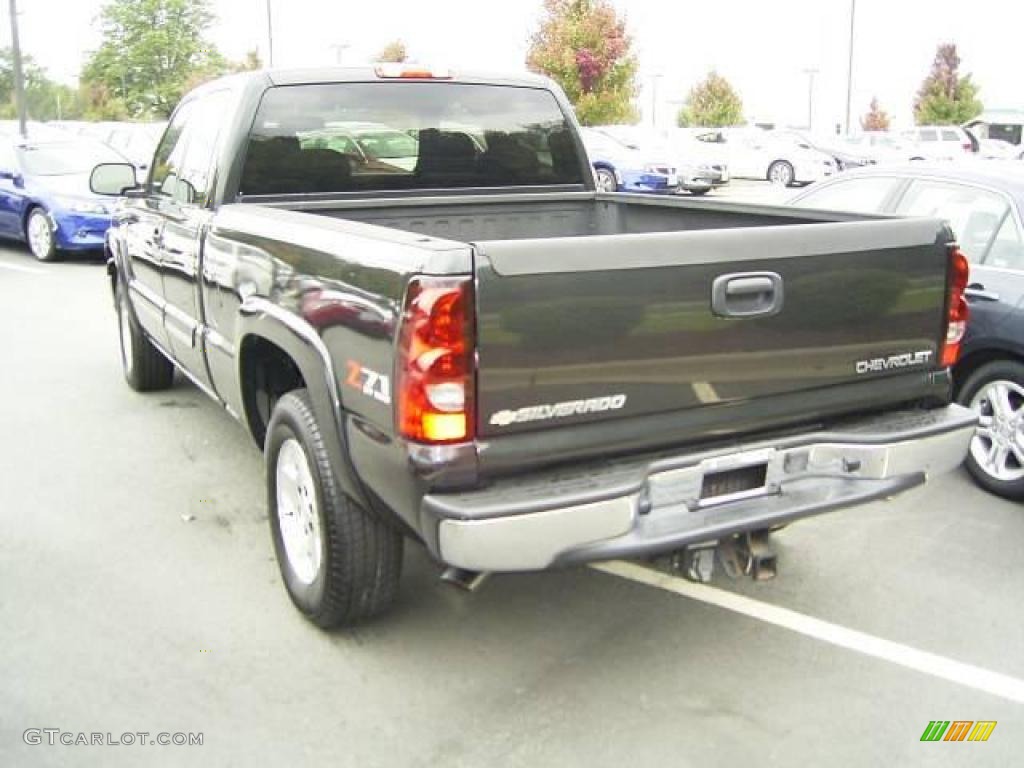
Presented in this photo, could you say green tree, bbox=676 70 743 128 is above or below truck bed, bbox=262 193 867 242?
above

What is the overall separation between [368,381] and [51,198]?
1155 cm

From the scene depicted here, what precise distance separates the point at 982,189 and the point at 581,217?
2.04 m

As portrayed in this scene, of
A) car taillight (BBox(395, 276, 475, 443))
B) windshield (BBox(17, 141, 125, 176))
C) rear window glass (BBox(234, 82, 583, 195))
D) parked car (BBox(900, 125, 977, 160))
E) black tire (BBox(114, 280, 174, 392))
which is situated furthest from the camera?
parked car (BBox(900, 125, 977, 160))

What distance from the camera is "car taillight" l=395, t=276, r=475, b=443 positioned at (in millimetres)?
2723

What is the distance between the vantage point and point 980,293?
4.96 m

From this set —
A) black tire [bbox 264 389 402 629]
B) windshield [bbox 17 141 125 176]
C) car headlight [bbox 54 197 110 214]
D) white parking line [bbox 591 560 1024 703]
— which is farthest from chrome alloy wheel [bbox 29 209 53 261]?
white parking line [bbox 591 560 1024 703]

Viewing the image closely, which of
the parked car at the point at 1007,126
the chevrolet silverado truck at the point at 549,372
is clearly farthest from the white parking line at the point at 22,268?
the parked car at the point at 1007,126

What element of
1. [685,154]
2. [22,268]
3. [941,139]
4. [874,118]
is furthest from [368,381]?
[874,118]

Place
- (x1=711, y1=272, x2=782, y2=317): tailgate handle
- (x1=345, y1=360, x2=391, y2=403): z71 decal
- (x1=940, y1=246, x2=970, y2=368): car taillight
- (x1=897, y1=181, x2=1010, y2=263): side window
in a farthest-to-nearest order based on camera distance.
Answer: (x1=897, y1=181, x2=1010, y2=263): side window, (x1=940, y1=246, x2=970, y2=368): car taillight, (x1=711, y1=272, x2=782, y2=317): tailgate handle, (x1=345, y1=360, x2=391, y2=403): z71 decal

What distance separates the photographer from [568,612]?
3.87m

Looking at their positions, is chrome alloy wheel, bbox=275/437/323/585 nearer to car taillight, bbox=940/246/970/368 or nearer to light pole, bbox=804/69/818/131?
car taillight, bbox=940/246/970/368

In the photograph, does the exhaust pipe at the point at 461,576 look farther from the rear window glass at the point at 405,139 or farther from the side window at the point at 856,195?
the side window at the point at 856,195

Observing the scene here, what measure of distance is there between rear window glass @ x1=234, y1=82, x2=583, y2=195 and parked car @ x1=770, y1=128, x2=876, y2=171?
22.4 meters

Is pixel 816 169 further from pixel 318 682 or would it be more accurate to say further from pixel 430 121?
pixel 318 682
